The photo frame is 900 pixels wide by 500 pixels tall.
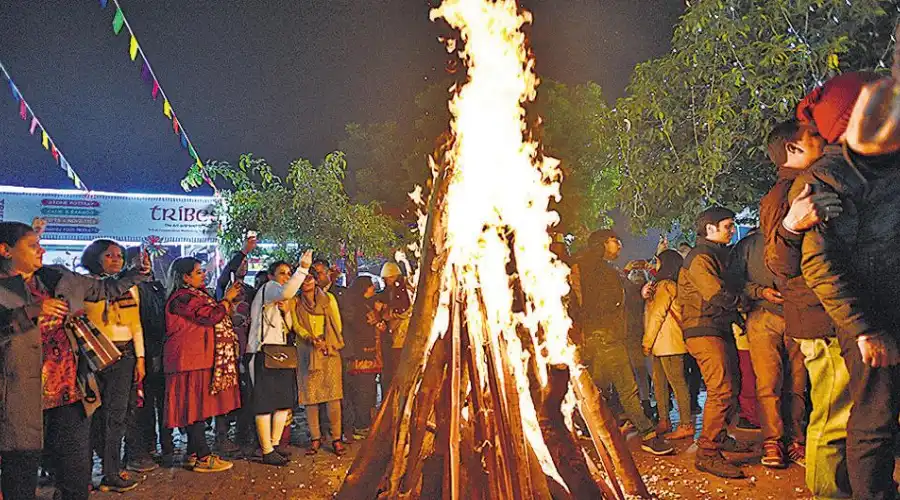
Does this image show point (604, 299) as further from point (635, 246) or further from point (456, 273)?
point (635, 246)

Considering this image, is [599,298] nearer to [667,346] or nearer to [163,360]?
[667,346]

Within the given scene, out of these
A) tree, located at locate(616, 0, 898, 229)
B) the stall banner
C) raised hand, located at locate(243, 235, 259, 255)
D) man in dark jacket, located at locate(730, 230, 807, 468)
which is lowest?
man in dark jacket, located at locate(730, 230, 807, 468)

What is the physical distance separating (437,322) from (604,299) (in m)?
3.51

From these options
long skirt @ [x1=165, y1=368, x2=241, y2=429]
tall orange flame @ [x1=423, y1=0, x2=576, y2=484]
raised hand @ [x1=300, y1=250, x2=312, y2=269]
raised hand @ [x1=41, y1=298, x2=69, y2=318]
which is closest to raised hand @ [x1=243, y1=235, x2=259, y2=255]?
raised hand @ [x1=300, y1=250, x2=312, y2=269]

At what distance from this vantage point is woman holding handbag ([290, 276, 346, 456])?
23.8 feet

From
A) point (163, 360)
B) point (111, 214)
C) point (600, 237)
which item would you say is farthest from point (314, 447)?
point (111, 214)

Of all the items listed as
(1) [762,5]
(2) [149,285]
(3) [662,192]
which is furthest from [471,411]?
(1) [762,5]

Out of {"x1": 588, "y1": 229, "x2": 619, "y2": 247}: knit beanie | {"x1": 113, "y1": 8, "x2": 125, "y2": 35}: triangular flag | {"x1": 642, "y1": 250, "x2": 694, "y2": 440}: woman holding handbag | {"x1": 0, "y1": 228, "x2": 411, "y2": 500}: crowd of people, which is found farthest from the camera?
{"x1": 113, "y1": 8, "x2": 125, "y2": 35}: triangular flag

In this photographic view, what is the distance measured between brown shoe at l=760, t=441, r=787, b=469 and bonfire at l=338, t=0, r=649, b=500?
82.5 inches

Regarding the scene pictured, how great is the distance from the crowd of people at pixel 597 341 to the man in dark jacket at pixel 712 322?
0.7 inches

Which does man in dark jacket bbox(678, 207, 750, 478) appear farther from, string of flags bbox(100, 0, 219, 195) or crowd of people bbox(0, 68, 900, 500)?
string of flags bbox(100, 0, 219, 195)

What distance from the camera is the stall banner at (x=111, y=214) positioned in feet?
90.5

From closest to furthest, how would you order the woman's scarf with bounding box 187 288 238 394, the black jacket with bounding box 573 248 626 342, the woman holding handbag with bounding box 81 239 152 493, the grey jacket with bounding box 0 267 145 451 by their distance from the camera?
the grey jacket with bounding box 0 267 145 451 → the woman holding handbag with bounding box 81 239 152 493 → the woman's scarf with bounding box 187 288 238 394 → the black jacket with bounding box 573 248 626 342

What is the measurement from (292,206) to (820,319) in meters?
15.9
